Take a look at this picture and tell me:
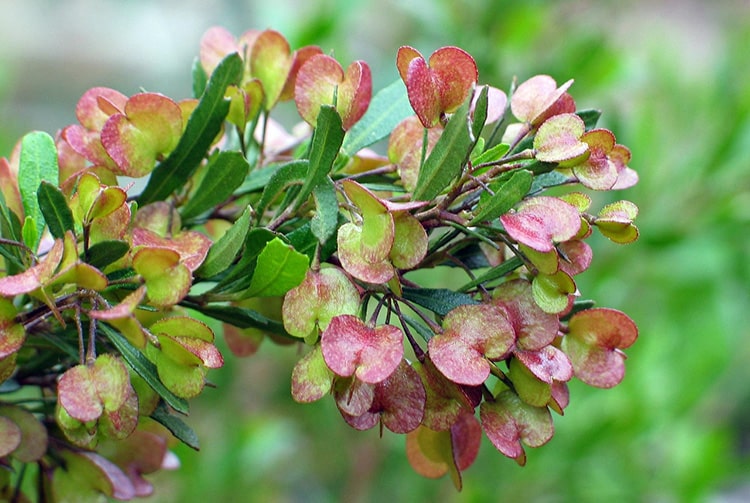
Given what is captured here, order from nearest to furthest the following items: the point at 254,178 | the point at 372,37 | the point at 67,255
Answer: the point at 67,255 < the point at 254,178 < the point at 372,37

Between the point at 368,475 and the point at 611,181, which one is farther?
the point at 368,475

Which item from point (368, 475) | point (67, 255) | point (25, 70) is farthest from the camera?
point (25, 70)

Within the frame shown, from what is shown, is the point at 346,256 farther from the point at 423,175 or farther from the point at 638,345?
the point at 638,345

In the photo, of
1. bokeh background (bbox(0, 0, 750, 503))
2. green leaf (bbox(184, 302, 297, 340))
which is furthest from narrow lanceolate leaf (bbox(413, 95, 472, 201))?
bokeh background (bbox(0, 0, 750, 503))

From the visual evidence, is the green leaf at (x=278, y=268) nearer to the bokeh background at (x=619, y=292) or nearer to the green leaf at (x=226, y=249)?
the green leaf at (x=226, y=249)

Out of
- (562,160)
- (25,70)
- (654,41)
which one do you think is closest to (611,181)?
(562,160)

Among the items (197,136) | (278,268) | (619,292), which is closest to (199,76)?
(197,136)

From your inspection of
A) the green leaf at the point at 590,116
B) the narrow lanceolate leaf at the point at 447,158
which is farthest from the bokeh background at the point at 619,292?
the narrow lanceolate leaf at the point at 447,158
